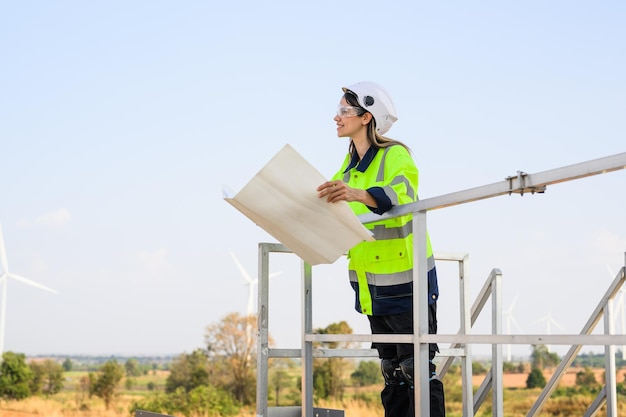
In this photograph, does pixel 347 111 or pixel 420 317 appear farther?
pixel 347 111

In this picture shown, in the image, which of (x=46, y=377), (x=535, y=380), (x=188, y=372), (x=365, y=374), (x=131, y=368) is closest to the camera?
(x=365, y=374)

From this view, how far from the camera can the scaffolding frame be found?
10.5 ft

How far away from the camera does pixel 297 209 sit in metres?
3.77

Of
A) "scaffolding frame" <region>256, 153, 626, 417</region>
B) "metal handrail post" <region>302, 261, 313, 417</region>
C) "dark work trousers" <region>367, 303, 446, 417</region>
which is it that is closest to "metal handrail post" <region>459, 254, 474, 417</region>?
"scaffolding frame" <region>256, 153, 626, 417</region>

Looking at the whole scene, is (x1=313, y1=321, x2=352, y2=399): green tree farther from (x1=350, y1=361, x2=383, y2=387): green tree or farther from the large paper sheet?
the large paper sheet

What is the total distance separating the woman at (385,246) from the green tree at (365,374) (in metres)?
34.9

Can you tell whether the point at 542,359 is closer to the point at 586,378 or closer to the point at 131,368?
the point at 586,378

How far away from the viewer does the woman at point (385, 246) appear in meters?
4.08

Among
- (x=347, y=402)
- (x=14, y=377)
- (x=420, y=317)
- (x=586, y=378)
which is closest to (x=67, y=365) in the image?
(x=14, y=377)

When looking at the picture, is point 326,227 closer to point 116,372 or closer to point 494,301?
point 494,301

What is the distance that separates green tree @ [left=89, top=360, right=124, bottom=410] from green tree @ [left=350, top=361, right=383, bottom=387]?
10086 millimetres

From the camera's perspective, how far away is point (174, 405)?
1487 inches

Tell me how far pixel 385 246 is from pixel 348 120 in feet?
2.16

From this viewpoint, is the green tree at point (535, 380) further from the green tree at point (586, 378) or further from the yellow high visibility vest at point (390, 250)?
the yellow high visibility vest at point (390, 250)
